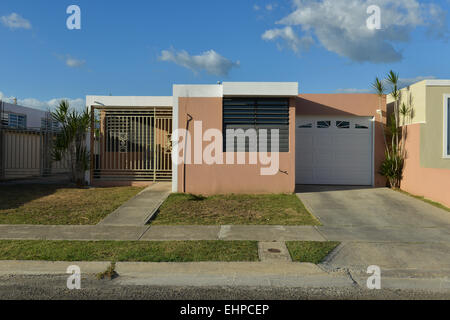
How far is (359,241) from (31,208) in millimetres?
8081

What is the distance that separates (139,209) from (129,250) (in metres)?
3.20

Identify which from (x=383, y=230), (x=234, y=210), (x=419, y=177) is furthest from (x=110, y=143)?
(x=419, y=177)

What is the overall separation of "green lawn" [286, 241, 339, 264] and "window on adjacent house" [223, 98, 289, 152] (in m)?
5.25

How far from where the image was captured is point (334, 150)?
1306 centimetres

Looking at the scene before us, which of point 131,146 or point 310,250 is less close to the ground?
point 131,146

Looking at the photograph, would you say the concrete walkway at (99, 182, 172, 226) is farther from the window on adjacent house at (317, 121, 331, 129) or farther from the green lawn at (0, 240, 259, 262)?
the window on adjacent house at (317, 121, 331, 129)

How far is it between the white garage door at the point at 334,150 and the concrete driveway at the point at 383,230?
50.0 inches

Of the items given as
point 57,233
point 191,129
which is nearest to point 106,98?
point 191,129

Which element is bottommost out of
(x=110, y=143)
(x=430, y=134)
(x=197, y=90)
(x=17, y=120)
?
(x=110, y=143)

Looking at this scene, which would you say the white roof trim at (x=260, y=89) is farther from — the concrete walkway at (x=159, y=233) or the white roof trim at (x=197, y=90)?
the concrete walkway at (x=159, y=233)

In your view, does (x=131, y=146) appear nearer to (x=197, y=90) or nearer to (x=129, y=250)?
(x=197, y=90)

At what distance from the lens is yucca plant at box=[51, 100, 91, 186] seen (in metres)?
12.7

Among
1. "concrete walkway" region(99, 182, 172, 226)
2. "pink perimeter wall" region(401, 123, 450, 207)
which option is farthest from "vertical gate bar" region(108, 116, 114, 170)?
"pink perimeter wall" region(401, 123, 450, 207)

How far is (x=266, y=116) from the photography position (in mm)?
11227
